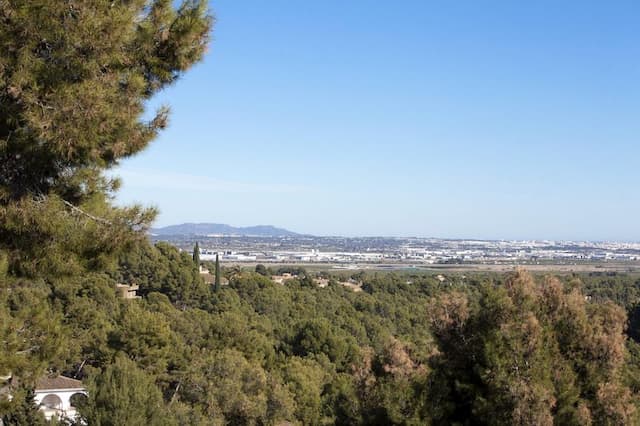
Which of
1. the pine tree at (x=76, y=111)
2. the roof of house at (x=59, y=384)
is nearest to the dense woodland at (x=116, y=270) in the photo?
the pine tree at (x=76, y=111)

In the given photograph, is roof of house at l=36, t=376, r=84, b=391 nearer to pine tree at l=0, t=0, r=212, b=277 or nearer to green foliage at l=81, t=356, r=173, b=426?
green foliage at l=81, t=356, r=173, b=426

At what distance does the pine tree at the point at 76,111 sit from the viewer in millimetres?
4992

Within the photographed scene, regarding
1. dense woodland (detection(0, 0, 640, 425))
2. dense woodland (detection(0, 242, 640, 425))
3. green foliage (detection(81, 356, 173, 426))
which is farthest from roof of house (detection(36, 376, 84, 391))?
green foliage (detection(81, 356, 173, 426))

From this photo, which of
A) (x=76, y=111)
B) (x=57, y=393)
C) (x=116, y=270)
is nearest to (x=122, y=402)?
(x=116, y=270)

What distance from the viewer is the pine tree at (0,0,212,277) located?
4992mm

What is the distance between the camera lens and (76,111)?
16.2 ft

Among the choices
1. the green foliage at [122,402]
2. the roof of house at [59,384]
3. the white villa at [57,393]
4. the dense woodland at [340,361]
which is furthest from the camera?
the roof of house at [59,384]

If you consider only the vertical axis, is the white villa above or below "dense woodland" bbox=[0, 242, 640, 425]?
below

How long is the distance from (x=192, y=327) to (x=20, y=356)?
20.2 m

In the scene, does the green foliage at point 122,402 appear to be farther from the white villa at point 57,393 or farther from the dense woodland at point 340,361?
the white villa at point 57,393

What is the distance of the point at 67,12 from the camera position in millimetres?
5102

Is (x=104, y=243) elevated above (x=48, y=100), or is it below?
below

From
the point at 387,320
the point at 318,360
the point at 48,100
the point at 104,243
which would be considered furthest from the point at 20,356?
the point at 387,320

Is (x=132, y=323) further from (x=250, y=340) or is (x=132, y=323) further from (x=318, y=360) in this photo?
(x=318, y=360)
